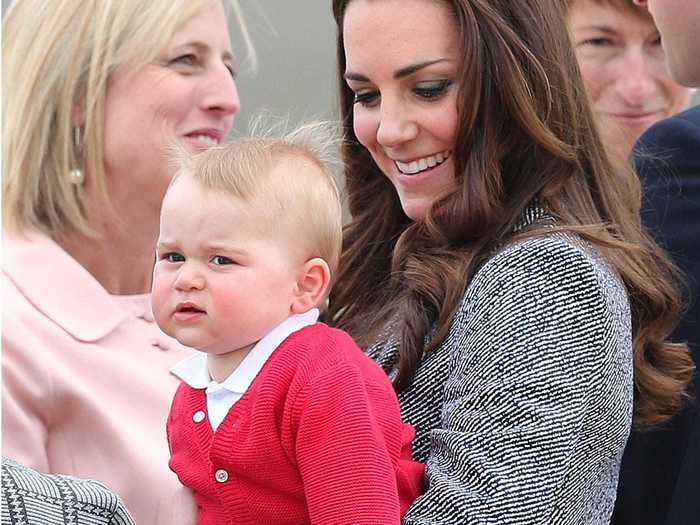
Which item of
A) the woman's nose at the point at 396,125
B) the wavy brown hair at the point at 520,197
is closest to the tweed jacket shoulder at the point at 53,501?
the wavy brown hair at the point at 520,197

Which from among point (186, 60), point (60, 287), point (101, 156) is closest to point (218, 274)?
point (60, 287)

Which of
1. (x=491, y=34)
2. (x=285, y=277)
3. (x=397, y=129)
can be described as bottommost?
(x=285, y=277)

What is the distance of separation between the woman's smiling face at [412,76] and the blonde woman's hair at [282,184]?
187 mm

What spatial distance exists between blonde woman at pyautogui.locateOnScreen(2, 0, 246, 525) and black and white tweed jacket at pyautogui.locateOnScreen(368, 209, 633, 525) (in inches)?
37.0

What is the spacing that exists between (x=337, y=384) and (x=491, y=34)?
2.18 ft

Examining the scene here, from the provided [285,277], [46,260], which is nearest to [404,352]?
[285,277]

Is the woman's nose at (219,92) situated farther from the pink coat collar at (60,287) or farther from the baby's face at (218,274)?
the baby's face at (218,274)

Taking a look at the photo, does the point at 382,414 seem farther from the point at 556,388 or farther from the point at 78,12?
the point at 78,12

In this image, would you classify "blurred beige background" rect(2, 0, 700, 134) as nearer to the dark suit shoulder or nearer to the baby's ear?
the dark suit shoulder

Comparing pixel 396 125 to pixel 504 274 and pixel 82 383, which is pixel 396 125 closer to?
pixel 504 274

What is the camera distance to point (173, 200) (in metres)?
1.87

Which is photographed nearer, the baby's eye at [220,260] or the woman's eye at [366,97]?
the baby's eye at [220,260]

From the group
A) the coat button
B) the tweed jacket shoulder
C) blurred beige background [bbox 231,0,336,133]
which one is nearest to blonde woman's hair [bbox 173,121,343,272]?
the coat button

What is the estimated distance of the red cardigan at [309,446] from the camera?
1715mm
